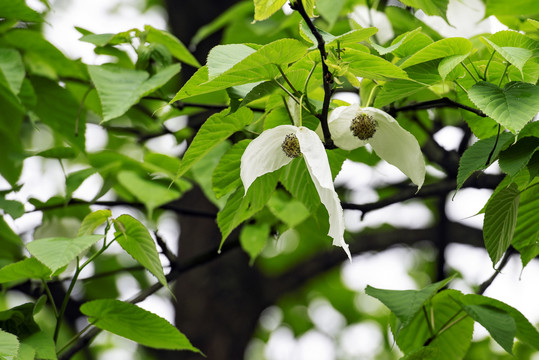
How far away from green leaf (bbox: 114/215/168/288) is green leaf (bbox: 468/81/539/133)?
0.47 metres

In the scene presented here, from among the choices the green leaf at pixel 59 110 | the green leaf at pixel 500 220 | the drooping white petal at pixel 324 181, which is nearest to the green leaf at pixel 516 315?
the green leaf at pixel 500 220

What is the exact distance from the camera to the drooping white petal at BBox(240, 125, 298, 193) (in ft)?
2.36

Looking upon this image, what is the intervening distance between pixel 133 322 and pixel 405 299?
0.39m

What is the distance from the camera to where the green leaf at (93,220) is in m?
0.91

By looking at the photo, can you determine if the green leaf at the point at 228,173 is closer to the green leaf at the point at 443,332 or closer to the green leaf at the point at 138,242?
the green leaf at the point at 138,242

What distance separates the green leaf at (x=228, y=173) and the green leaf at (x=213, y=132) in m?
0.06

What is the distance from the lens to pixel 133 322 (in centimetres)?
90

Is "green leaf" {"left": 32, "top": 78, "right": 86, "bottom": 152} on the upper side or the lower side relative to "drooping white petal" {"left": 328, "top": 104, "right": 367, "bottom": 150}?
lower

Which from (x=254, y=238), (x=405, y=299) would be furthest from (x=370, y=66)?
(x=254, y=238)

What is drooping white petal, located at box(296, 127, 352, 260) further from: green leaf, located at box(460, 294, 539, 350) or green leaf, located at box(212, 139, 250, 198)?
green leaf, located at box(460, 294, 539, 350)

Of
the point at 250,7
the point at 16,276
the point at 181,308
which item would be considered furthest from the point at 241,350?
the point at 16,276

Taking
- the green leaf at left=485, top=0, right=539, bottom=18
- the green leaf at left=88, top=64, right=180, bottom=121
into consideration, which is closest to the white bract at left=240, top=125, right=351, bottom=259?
the green leaf at left=88, top=64, right=180, bottom=121

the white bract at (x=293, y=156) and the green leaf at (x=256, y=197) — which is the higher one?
the white bract at (x=293, y=156)

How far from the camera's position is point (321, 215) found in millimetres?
971
